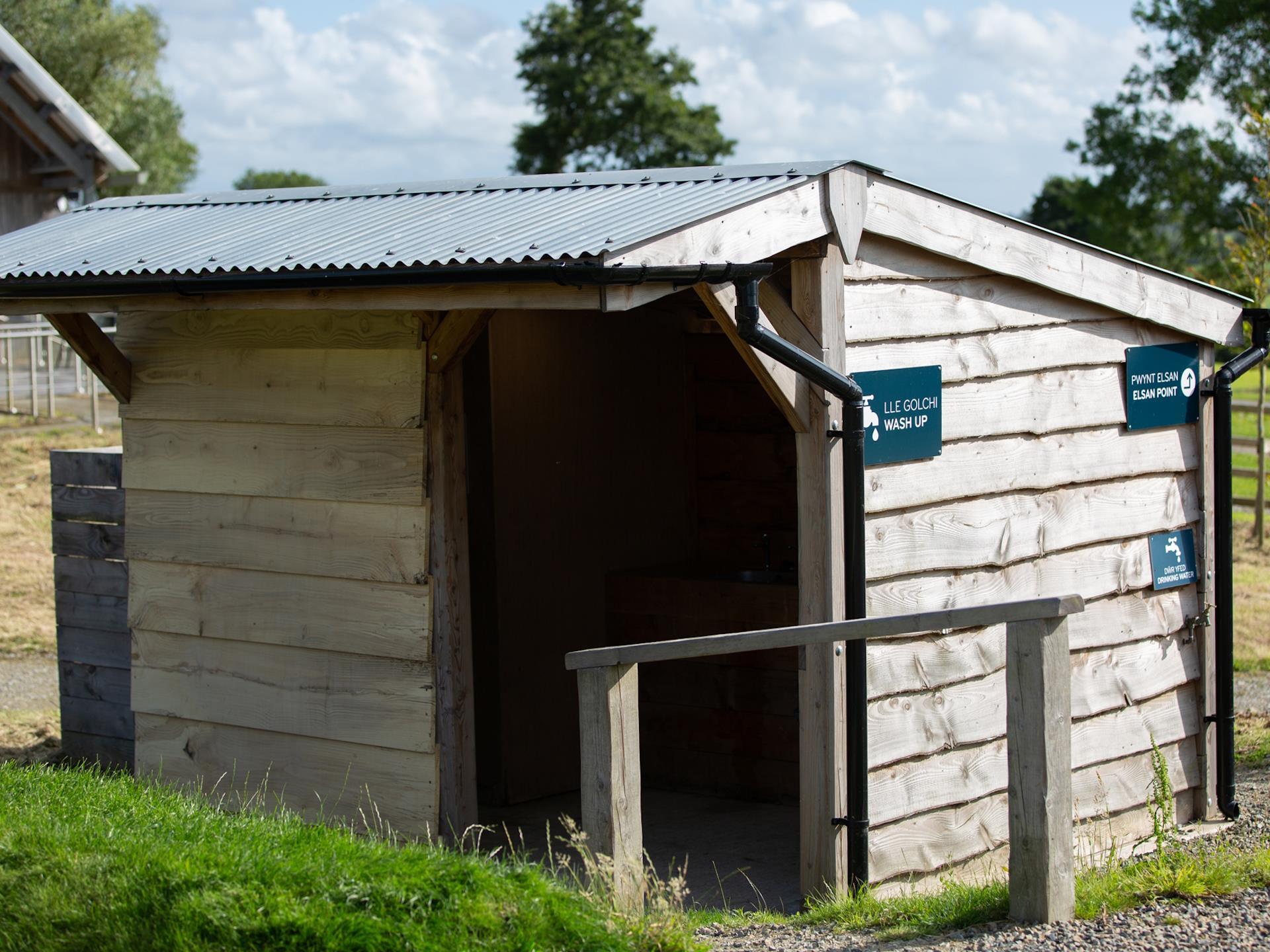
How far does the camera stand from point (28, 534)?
45.1 ft

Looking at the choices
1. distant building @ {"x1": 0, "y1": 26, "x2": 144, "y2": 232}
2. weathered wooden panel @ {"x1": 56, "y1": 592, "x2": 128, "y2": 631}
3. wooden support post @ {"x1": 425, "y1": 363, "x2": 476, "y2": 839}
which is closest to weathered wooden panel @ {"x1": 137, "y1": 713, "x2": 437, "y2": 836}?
wooden support post @ {"x1": 425, "y1": 363, "x2": 476, "y2": 839}

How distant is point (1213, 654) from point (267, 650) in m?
4.99

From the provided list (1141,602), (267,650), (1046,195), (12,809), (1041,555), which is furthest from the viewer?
(1046,195)

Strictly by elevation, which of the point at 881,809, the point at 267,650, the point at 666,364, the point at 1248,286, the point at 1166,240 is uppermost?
the point at 1166,240

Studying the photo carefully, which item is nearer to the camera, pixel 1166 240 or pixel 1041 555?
pixel 1041 555

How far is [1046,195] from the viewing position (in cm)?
6956

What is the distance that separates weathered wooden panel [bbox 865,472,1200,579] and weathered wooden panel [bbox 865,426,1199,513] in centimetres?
5

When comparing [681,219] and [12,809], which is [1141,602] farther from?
[12,809]

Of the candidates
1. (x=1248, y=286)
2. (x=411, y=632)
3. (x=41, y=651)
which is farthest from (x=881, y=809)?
(x=1248, y=286)

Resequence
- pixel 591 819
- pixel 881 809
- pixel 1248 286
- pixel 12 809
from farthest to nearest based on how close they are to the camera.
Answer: pixel 1248 286, pixel 881 809, pixel 12 809, pixel 591 819

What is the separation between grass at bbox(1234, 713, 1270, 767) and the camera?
906cm

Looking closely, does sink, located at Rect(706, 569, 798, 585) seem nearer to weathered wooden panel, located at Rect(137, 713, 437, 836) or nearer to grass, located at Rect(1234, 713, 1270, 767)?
weathered wooden panel, located at Rect(137, 713, 437, 836)

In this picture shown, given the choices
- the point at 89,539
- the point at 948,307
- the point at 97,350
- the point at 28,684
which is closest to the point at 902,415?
the point at 948,307

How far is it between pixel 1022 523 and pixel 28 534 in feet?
33.8
